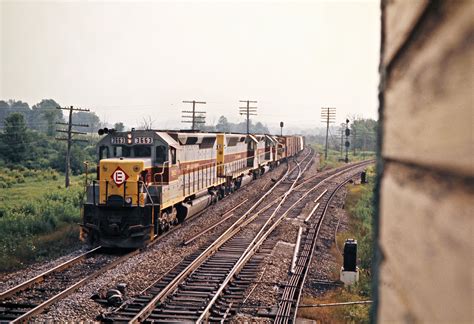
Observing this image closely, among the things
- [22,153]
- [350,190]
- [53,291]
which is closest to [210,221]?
[53,291]

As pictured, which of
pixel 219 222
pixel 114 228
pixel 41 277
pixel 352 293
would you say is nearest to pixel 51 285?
pixel 41 277

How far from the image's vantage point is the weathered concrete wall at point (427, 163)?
30.5 inches

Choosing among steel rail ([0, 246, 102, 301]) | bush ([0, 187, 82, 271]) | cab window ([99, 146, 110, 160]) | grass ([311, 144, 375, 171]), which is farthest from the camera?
grass ([311, 144, 375, 171])

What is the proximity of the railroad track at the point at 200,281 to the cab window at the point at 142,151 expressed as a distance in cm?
382

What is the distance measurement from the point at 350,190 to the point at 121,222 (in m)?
19.7

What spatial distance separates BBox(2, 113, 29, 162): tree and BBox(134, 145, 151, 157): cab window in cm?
5021

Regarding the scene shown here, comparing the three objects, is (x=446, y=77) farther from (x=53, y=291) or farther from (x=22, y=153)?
(x=22, y=153)

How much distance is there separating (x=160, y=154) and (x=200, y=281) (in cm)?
615

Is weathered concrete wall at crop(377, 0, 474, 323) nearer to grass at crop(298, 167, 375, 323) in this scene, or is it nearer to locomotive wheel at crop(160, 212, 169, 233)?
grass at crop(298, 167, 375, 323)

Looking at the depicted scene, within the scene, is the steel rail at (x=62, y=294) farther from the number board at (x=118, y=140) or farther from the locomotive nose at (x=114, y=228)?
the number board at (x=118, y=140)

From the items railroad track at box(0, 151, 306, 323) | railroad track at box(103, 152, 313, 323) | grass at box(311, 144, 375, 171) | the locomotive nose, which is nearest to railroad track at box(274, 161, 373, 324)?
railroad track at box(103, 152, 313, 323)

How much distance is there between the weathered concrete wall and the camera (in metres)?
0.78

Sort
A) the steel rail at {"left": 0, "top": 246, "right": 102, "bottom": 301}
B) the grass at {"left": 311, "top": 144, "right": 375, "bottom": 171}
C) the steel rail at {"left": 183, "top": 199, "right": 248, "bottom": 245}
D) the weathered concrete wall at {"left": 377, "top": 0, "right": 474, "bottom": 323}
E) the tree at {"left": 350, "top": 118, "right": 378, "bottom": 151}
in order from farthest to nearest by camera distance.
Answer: the tree at {"left": 350, "top": 118, "right": 378, "bottom": 151}, the grass at {"left": 311, "top": 144, "right": 375, "bottom": 171}, the steel rail at {"left": 183, "top": 199, "right": 248, "bottom": 245}, the steel rail at {"left": 0, "top": 246, "right": 102, "bottom": 301}, the weathered concrete wall at {"left": 377, "top": 0, "right": 474, "bottom": 323}

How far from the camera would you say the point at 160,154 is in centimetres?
1686
